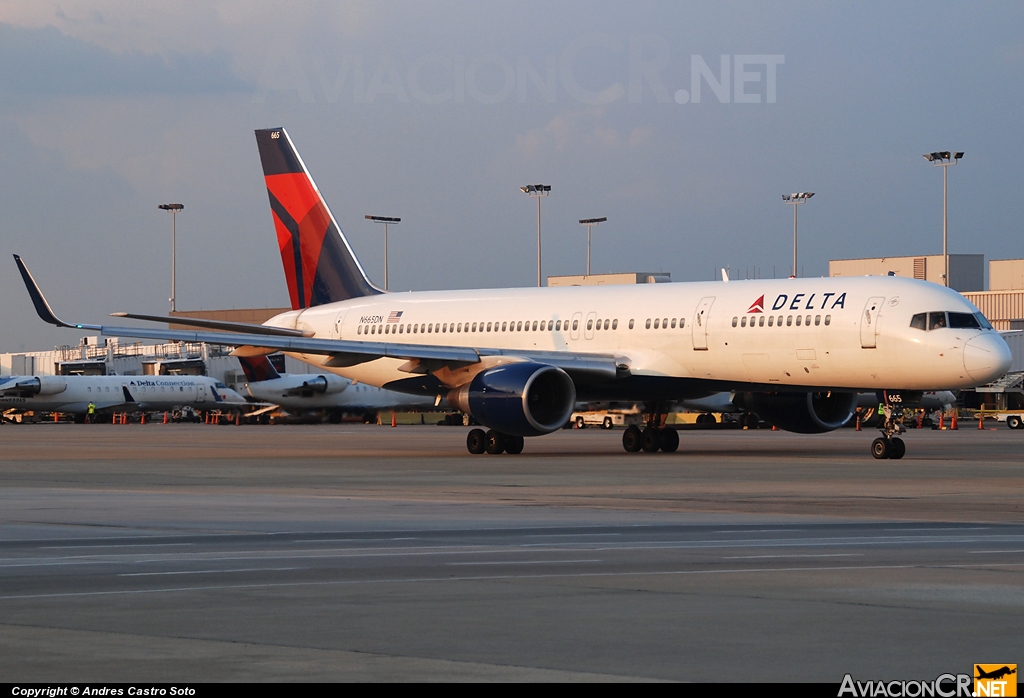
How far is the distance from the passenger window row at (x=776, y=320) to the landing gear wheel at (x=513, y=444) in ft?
20.9

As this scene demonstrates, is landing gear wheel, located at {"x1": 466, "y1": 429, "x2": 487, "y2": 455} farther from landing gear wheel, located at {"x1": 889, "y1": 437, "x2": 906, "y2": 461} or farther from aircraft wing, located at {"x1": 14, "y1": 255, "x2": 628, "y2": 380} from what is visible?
landing gear wheel, located at {"x1": 889, "y1": 437, "x2": 906, "y2": 461}

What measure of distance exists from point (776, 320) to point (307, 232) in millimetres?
17095

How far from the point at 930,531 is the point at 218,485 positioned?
502 inches

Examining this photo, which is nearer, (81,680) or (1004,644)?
(81,680)

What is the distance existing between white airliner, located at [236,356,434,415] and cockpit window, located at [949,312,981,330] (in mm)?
46098

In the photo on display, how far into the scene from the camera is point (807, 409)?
35.6 m

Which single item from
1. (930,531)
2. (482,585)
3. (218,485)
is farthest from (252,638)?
(218,485)

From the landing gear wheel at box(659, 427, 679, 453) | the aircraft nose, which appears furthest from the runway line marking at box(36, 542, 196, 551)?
the landing gear wheel at box(659, 427, 679, 453)

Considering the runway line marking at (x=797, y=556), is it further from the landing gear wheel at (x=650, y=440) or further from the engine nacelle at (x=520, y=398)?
the landing gear wheel at (x=650, y=440)

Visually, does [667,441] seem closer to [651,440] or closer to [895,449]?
[651,440]

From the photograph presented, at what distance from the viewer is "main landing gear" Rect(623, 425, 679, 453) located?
1478 inches

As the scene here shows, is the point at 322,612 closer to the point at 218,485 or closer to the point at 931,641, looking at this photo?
the point at 931,641

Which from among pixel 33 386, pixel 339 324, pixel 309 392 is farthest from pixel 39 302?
pixel 33 386

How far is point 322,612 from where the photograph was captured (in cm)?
949
